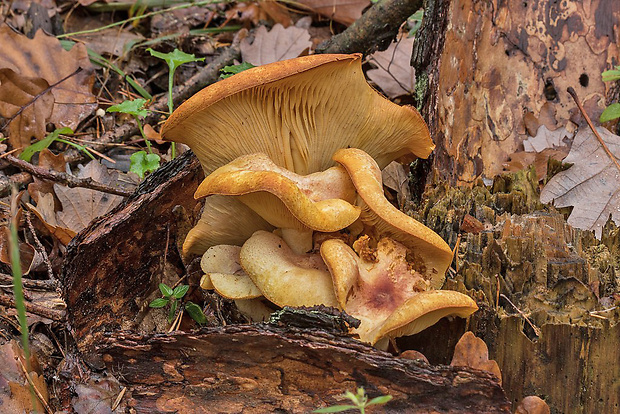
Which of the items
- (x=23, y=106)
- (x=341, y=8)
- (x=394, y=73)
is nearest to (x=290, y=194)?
(x=23, y=106)

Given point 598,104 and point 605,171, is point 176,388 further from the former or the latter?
point 598,104

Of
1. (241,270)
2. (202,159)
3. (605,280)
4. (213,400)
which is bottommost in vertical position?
(213,400)

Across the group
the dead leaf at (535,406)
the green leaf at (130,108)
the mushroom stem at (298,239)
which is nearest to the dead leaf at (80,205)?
the green leaf at (130,108)

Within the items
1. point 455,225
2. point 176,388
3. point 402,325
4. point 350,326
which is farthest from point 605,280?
point 176,388

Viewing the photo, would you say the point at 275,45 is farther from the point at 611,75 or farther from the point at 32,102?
the point at 611,75

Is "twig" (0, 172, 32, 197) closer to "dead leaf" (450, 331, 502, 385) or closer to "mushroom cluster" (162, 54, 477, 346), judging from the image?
"mushroom cluster" (162, 54, 477, 346)

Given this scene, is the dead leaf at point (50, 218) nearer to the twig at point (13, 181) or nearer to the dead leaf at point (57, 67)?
the twig at point (13, 181)
